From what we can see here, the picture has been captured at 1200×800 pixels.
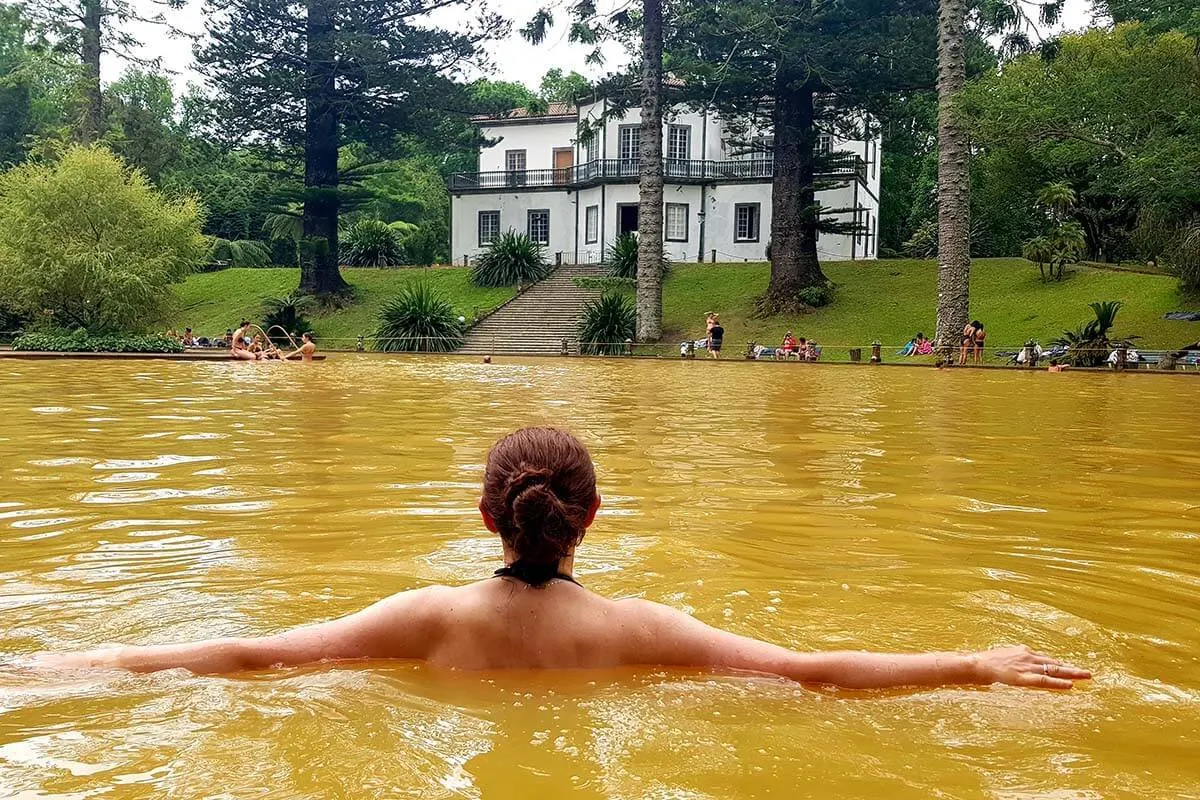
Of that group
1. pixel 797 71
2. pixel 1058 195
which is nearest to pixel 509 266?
pixel 797 71

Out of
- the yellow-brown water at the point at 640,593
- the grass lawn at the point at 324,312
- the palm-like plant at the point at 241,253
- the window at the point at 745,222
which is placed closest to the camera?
the yellow-brown water at the point at 640,593

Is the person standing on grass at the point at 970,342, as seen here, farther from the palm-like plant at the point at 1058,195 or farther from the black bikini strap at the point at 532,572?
the black bikini strap at the point at 532,572

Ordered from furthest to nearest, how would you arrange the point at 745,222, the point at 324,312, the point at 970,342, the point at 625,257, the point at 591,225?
the point at 591,225 → the point at 745,222 → the point at 324,312 → the point at 625,257 → the point at 970,342

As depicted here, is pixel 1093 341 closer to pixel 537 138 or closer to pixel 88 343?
pixel 88 343

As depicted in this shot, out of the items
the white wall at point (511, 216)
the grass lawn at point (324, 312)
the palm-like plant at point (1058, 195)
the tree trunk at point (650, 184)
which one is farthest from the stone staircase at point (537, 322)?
the palm-like plant at point (1058, 195)

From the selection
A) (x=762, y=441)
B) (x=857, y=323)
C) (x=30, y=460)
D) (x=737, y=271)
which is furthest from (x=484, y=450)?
(x=737, y=271)

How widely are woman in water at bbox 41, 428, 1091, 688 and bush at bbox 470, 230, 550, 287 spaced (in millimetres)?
36757

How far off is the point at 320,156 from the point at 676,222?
1571 centimetres

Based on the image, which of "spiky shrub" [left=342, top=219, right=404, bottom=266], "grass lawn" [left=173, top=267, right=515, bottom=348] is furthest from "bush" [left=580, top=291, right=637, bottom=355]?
"spiky shrub" [left=342, top=219, right=404, bottom=266]

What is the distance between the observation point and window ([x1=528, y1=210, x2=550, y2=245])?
47.1m

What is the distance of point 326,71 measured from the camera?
33.7 metres

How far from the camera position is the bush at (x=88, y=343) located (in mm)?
25109

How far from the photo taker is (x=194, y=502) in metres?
5.41

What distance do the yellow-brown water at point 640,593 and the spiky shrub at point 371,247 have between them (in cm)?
3689
